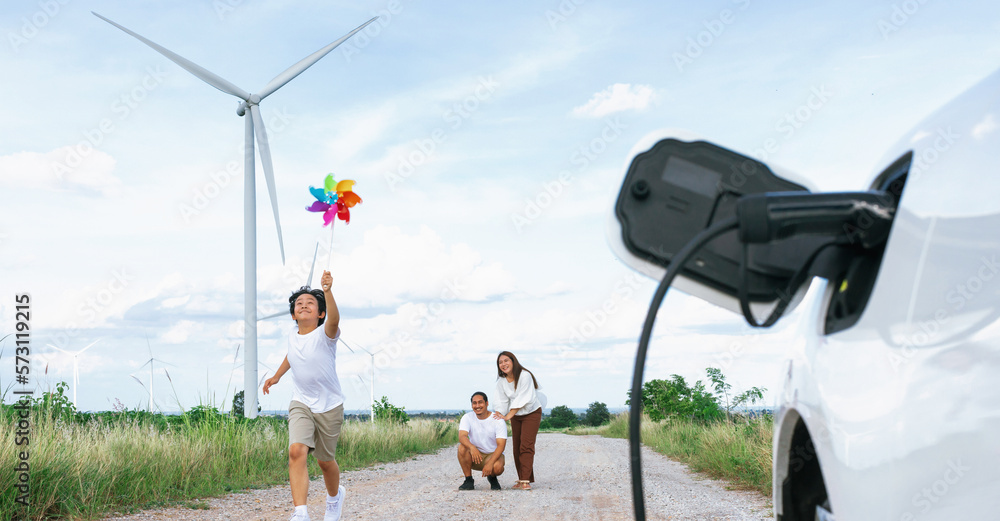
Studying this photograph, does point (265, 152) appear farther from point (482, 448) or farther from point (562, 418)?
point (562, 418)

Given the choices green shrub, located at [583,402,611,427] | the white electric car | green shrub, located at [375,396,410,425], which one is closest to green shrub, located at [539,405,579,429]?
green shrub, located at [583,402,611,427]

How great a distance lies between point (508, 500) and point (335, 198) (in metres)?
3.75

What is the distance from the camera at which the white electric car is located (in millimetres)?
1118

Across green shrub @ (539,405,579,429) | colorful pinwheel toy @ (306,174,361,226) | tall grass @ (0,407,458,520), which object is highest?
colorful pinwheel toy @ (306,174,361,226)

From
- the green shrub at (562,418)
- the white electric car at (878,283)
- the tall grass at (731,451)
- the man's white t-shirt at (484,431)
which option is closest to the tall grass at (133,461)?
the man's white t-shirt at (484,431)

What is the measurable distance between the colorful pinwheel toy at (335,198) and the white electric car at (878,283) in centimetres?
513

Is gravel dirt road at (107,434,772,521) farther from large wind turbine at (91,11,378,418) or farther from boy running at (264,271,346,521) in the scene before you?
large wind turbine at (91,11,378,418)

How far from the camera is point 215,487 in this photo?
8.31 m

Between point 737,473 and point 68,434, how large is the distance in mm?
7519

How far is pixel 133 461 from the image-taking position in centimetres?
743

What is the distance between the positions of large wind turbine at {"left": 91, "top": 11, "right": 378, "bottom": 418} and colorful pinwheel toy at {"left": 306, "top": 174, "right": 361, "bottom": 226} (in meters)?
9.24

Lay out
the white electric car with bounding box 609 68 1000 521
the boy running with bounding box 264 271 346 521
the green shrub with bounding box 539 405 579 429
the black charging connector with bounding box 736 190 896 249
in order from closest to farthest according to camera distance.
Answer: the white electric car with bounding box 609 68 1000 521
the black charging connector with bounding box 736 190 896 249
the boy running with bounding box 264 271 346 521
the green shrub with bounding box 539 405 579 429

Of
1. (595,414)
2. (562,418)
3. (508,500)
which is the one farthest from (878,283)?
(562,418)

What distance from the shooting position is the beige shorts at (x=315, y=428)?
5.82 metres
